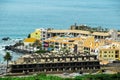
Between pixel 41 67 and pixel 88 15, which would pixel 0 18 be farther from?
pixel 41 67

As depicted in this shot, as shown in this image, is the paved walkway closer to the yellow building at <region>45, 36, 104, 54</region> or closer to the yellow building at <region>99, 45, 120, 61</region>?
the yellow building at <region>99, 45, 120, 61</region>

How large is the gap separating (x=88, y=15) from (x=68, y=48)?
26.7 m

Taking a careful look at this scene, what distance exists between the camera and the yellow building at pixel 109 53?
27.5 m

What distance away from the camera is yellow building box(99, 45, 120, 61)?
27.5 m

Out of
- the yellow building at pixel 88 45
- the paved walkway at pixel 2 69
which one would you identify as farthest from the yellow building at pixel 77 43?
the paved walkway at pixel 2 69

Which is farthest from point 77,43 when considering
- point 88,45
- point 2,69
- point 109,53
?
point 2,69

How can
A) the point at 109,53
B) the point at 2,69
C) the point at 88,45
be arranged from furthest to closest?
the point at 88,45 → the point at 109,53 → the point at 2,69

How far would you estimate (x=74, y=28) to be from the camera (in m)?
36.5

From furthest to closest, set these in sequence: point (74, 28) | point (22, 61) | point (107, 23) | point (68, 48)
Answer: point (107, 23), point (74, 28), point (68, 48), point (22, 61)

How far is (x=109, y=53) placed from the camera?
90.9ft

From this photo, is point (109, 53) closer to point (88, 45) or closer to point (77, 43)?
point (88, 45)

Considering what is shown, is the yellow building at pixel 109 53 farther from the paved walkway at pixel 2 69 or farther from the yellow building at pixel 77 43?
the paved walkway at pixel 2 69

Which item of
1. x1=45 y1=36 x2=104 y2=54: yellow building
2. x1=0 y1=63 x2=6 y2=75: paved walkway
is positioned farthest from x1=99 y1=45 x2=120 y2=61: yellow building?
x1=0 y1=63 x2=6 y2=75: paved walkway

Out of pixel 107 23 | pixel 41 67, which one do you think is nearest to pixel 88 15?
pixel 107 23
